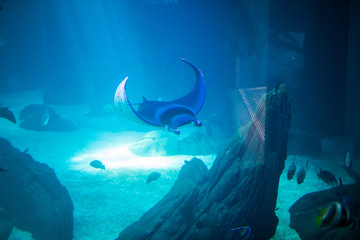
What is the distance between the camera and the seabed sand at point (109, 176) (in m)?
4.53

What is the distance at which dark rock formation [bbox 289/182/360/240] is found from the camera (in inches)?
129

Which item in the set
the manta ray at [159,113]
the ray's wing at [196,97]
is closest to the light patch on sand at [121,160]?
the ray's wing at [196,97]

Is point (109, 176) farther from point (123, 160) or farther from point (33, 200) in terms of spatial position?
point (33, 200)

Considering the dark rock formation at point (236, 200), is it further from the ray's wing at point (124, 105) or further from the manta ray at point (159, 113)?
the ray's wing at point (124, 105)

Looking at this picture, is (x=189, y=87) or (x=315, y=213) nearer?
(x=315, y=213)

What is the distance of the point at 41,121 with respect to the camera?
11.6 meters

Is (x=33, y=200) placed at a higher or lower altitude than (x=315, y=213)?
lower

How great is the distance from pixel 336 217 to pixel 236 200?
185 cm

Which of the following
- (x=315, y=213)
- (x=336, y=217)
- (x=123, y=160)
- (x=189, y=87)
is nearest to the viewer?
(x=336, y=217)

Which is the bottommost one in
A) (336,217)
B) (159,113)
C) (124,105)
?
(336,217)

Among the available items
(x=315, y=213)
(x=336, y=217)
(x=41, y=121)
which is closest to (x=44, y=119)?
(x=41, y=121)

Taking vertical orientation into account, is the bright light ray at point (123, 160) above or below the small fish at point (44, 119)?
below

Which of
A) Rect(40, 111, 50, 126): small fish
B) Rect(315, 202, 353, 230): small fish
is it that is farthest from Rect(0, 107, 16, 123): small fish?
Rect(40, 111, 50, 126): small fish

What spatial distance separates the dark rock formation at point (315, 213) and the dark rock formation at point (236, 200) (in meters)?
0.43
